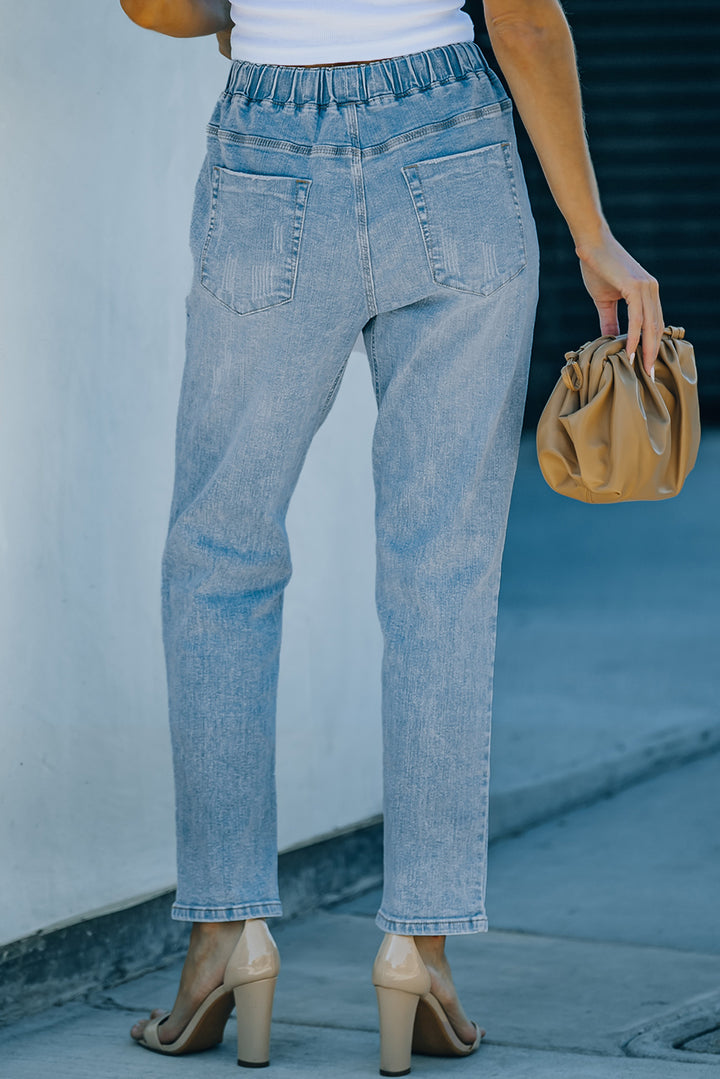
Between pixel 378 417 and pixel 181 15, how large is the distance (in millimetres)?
514

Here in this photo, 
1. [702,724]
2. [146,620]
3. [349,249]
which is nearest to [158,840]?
[146,620]

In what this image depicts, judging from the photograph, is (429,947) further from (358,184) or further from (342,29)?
(342,29)

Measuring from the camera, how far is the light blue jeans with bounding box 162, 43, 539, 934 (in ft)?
5.31

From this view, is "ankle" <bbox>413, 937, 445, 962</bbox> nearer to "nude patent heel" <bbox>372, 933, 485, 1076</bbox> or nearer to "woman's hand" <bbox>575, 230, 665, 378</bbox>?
"nude patent heel" <bbox>372, 933, 485, 1076</bbox>

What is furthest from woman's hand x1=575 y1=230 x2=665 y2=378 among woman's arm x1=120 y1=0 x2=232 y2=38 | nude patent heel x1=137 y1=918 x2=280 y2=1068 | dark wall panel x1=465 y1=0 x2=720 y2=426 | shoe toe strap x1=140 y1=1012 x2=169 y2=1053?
dark wall panel x1=465 y1=0 x2=720 y2=426

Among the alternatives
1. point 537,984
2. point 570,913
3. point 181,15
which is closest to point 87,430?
point 181,15

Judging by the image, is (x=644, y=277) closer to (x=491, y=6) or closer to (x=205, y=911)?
(x=491, y=6)

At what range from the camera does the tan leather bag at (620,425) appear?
5.41ft

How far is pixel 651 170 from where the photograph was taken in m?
10.3

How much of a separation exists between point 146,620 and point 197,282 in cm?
62

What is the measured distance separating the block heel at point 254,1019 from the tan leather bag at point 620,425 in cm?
65

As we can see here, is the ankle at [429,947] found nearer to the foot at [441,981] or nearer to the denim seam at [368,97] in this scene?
the foot at [441,981]

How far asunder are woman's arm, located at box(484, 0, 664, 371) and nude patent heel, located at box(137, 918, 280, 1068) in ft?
2.56

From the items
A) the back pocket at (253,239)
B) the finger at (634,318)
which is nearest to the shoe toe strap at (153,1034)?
the back pocket at (253,239)
